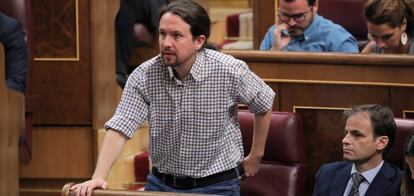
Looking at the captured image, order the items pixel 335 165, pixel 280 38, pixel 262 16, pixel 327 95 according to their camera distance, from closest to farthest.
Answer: pixel 335 165 → pixel 327 95 → pixel 280 38 → pixel 262 16

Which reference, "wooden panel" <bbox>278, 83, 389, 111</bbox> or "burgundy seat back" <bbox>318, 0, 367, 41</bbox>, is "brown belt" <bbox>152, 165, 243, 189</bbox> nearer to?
"wooden panel" <bbox>278, 83, 389, 111</bbox>

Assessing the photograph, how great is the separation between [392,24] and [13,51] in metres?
1.43

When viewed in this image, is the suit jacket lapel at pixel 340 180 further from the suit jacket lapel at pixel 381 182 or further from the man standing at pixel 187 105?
the man standing at pixel 187 105

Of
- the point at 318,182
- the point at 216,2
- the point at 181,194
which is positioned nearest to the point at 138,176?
the point at 318,182

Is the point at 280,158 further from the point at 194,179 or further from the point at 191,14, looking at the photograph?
the point at 191,14

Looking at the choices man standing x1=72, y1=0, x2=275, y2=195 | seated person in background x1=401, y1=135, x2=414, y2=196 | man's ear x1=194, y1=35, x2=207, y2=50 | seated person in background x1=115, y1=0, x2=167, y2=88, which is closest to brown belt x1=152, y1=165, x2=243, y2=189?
man standing x1=72, y1=0, x2=275, y2=195

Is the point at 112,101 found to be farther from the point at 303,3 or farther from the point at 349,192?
the point at 349,192

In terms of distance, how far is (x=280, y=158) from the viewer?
12.1 feet

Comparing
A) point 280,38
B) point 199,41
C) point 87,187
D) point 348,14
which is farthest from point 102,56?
point 87,187

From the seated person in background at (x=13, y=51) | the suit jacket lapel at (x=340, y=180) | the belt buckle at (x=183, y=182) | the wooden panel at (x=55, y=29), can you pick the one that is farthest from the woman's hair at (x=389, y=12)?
the wooden panel at (x=55, y=29)

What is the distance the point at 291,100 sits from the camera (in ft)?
13.0

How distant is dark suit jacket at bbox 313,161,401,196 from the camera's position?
11.0 feet

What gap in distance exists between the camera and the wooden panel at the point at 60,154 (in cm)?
492

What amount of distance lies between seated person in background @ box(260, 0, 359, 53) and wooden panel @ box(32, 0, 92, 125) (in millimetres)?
927
